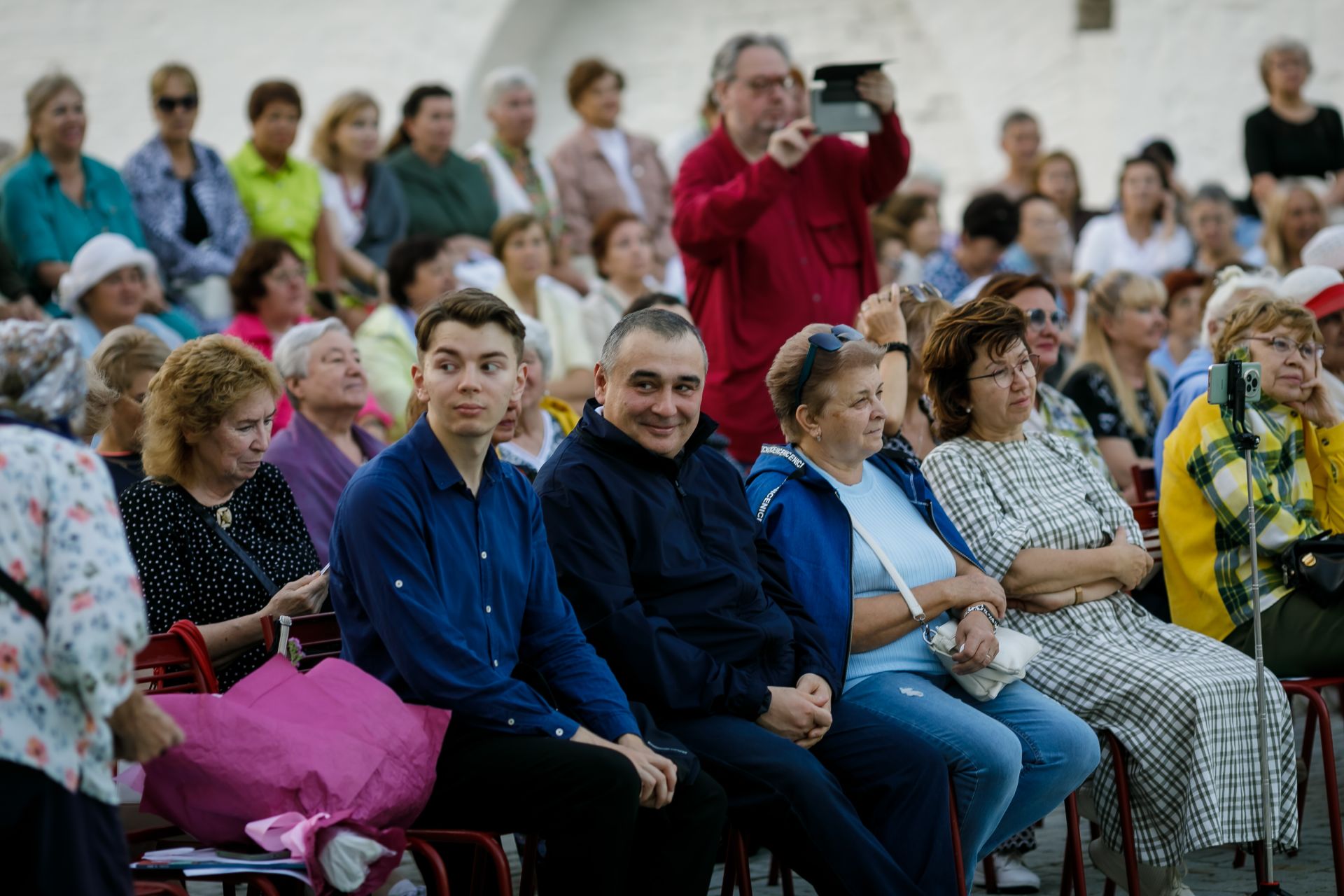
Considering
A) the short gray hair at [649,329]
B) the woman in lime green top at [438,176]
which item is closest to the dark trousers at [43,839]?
the short gray hair at [649,329]

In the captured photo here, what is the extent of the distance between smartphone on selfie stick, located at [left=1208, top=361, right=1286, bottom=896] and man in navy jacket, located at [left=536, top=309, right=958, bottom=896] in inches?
35.0

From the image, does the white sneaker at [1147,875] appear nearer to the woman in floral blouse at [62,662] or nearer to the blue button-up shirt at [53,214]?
the woman in floral blouse at [62,662]

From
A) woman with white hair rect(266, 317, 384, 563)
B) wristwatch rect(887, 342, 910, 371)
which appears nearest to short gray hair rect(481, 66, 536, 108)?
woman with white hair rect(266, 317, 384, 563)

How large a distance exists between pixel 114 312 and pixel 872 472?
132 inches

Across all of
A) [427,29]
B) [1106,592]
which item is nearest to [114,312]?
[1106,592]

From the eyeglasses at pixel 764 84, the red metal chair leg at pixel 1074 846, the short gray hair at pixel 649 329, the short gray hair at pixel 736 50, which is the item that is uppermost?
the short gray hair at pixel 736 50

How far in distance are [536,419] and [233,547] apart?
1493 millimetres

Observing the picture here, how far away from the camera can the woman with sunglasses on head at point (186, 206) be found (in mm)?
8039

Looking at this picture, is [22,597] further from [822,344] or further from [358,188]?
[358,188]

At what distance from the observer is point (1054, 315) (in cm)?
577

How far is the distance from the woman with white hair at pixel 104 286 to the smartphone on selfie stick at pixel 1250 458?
3.94m

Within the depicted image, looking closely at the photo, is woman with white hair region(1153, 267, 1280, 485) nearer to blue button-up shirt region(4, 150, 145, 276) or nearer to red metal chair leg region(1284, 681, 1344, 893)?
red metal chair leg region(1284, 681, 1344, 893)

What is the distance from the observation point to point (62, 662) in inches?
111

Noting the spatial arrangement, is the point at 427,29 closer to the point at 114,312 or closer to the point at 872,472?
the point at 114,312
